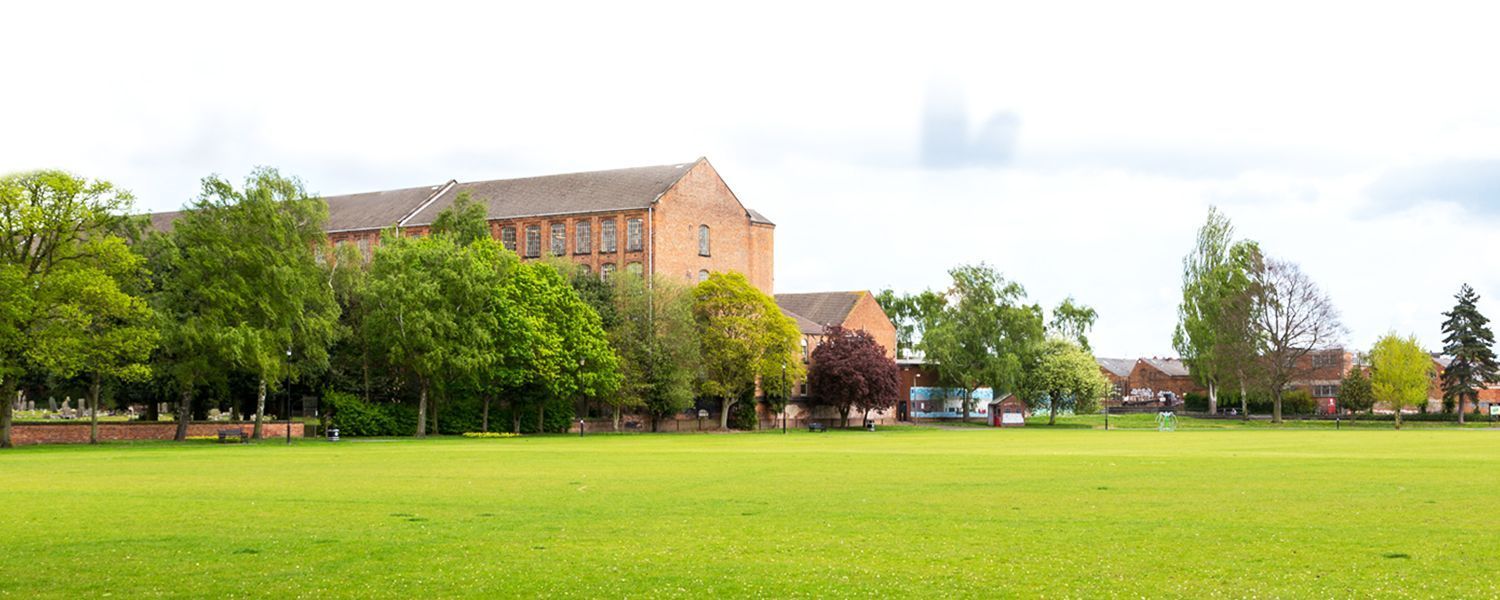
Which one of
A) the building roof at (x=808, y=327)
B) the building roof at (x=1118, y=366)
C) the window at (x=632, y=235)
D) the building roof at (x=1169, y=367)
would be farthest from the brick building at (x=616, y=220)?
the building roof at (x=1118, y=366)

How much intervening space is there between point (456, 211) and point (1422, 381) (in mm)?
75787

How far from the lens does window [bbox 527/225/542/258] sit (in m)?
104

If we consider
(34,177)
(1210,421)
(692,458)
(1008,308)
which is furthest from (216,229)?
(1210,421)

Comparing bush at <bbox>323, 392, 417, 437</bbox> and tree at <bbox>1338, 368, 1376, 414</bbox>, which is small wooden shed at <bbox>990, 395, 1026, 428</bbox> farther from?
bush at <bbox>323, 392, 417, 437</bbox>

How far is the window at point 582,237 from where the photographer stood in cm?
10250

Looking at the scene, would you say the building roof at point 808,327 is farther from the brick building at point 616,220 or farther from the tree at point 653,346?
the tree at point 653,346

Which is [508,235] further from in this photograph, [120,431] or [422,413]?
[120,431]

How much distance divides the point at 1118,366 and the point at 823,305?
8257cm

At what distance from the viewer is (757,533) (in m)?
18.0

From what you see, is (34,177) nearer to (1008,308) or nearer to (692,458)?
(692,458)

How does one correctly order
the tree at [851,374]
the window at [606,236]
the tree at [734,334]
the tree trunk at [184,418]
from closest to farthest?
the tree trunk at [184,418], the tree at [734,334], the window at [606,236], the tree at [851,374]

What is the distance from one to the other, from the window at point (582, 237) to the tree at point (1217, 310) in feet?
171

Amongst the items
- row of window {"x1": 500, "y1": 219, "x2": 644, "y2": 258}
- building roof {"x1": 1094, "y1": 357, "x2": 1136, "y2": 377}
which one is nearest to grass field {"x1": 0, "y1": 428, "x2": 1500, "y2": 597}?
row of window {"x1": 500, "y1": 219, "x2": 644, "y2": 258}

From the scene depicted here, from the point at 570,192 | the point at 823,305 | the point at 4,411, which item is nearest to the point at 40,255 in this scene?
the point at 4,411
